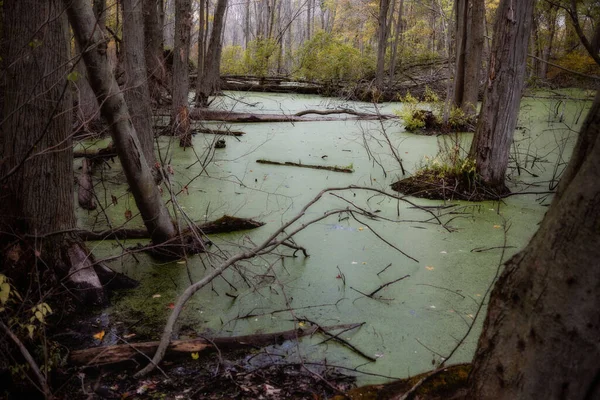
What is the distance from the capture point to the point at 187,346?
273cm

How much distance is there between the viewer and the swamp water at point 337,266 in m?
2.95

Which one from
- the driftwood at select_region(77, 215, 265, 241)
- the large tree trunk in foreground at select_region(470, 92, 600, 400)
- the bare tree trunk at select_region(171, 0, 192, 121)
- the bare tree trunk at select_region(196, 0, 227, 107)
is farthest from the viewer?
the bare tree trunk at select_region(196, 0, 227, 107)

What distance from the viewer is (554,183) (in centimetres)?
589

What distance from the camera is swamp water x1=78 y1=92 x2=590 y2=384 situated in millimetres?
2951

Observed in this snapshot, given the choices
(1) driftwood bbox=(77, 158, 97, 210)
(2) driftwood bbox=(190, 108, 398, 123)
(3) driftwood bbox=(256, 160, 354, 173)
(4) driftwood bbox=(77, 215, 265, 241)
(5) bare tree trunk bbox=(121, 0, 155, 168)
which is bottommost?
(4) driftwood bbox=(77, 215, 265, 241)

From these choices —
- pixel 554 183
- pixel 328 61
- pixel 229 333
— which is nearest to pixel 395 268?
pixel 229 333

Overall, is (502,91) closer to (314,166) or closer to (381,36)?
(314,166)

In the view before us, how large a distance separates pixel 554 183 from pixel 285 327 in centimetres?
415

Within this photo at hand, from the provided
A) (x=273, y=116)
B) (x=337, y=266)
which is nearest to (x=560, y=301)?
(x=337, y=266)

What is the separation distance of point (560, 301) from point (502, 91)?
4550 millimetres

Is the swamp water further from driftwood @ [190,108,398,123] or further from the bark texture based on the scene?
the bark texture

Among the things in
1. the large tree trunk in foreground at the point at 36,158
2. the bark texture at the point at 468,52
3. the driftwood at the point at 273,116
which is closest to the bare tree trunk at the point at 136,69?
the large tree trunk in foreground at the point at 36,158

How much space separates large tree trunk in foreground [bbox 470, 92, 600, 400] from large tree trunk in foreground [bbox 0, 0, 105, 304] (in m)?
2.32

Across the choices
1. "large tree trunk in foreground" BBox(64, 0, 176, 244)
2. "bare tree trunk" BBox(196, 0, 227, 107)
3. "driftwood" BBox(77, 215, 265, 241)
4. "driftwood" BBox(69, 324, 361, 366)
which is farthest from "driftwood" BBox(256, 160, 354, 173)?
"driftwood" BBox(69, 324, 361, 366)
